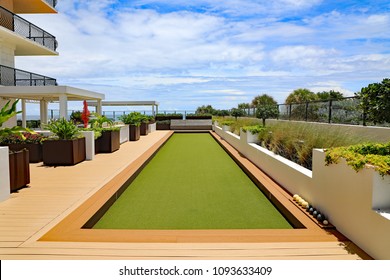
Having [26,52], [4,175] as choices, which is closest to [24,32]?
[26,52]

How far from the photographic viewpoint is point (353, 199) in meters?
3.11

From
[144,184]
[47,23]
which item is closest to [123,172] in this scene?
[144,184]

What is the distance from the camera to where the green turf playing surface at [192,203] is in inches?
160

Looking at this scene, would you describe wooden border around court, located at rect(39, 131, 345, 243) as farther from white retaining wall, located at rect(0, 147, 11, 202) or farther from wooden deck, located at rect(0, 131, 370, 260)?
white retaining wall, located at rect(0, 147, 11, 202)

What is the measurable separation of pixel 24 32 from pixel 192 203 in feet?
54.3

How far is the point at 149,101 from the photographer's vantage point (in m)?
27.8

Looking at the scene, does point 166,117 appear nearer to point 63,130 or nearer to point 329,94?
point 329,94

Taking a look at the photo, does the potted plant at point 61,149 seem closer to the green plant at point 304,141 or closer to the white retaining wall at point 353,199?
the green plant at point 304,141

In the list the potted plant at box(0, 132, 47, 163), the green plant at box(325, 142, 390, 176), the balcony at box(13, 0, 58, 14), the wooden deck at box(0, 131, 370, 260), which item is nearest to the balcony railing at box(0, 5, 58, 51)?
the balcony at box(13, 0, 58, 14)

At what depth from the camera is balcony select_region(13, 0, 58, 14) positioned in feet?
56.6

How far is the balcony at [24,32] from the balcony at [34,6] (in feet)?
3.51

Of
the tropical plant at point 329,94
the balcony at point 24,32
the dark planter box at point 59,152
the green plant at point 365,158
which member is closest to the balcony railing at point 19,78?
the balcony at point 24,32

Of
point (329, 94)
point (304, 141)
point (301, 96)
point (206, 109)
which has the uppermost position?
point (301, 96)

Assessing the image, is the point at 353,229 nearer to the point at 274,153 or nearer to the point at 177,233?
the point at 177,233
